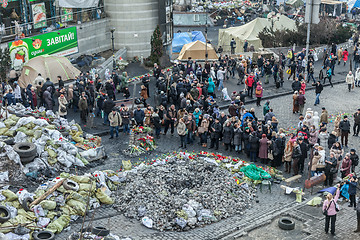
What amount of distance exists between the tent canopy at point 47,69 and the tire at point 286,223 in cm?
1722

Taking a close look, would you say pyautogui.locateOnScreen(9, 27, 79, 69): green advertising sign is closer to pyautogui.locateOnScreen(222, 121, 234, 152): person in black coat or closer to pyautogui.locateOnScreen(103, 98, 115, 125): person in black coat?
pyautogui.locateOnScreen(103, 98, 115, 125): person in black coat

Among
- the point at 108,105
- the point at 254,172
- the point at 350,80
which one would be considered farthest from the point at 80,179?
the point at 350,80

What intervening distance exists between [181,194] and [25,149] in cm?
622

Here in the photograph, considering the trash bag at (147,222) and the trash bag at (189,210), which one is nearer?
the trash bag at (147,222)

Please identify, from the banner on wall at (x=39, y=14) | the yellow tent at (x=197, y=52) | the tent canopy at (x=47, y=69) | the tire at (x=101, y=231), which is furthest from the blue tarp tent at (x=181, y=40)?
the tire at (x=101, y=231)

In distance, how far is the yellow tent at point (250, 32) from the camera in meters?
42.2

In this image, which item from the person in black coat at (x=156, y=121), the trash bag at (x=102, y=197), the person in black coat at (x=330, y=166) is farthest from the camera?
the person in black coat at (x=156, y=121)

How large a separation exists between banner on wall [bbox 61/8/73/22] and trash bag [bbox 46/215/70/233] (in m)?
21.3

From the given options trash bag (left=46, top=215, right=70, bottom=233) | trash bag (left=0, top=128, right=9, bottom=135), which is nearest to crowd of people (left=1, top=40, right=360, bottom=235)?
trash bag (left=0, top=128, right=9, bottom=135)

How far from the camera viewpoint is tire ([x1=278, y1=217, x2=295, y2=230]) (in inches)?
631

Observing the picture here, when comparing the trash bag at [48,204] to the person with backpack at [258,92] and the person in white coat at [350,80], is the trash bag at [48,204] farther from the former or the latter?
the person in white coat at [350,80]

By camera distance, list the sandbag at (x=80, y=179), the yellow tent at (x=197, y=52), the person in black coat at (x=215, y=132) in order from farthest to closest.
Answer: the yellow tent at (x=197, y=52)
the person in black coat at (x=215, y=132)
the sandbag at (x=80, y=179)

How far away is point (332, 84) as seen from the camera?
107 feet

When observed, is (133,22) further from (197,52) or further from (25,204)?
(25,204)
